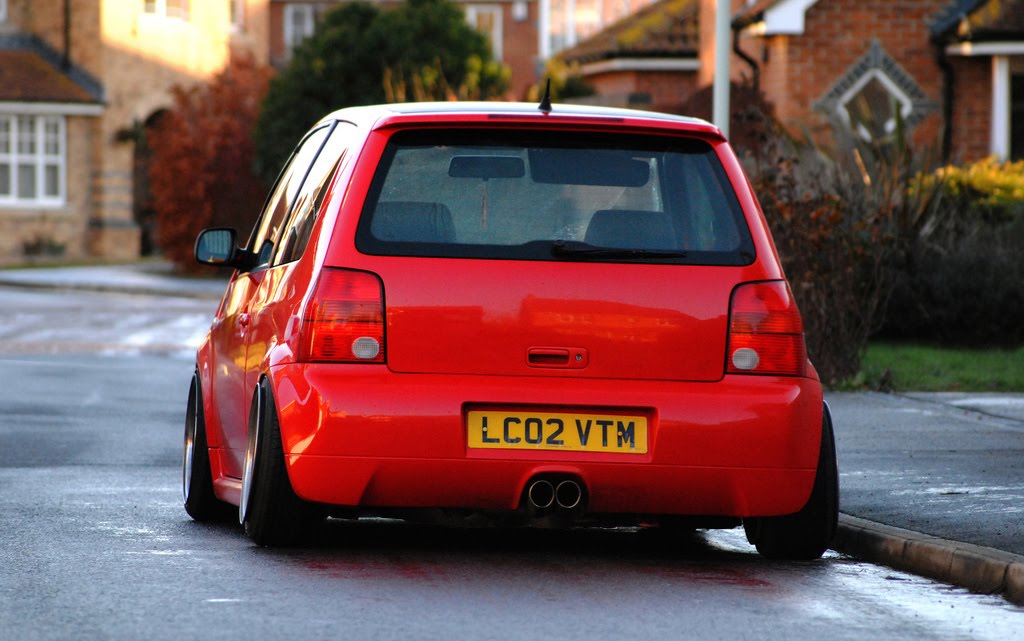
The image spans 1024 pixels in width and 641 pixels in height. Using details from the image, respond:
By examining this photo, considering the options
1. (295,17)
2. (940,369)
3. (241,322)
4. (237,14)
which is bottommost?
(940,369)

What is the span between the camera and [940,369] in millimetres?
15773

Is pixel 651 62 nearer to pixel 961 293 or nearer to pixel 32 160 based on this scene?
pixel 961 293

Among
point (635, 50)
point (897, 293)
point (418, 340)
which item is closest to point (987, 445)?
point (418, 340)

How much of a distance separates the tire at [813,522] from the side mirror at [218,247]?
2378mm

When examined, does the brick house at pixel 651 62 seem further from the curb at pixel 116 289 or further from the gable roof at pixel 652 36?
the curb at pixel 116 289

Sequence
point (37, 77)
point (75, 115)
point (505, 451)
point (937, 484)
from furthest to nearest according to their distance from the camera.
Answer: point (75, 115)
point (37, 77)
point (937, 484)
point (505, 451)

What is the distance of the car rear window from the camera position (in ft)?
21.9

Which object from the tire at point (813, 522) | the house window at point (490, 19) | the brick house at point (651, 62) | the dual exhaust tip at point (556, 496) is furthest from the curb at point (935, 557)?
the house window at point (490, 19)

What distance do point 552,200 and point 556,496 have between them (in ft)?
3.32

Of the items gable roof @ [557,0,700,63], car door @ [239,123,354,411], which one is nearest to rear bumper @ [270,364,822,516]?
car door @ [239,123,354,411]

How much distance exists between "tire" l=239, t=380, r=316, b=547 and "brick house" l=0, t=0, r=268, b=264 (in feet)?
145

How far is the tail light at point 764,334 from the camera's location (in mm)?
6684

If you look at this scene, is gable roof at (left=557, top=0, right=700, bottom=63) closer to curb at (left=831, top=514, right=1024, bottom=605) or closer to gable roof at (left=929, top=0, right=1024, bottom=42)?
gable roof at (left=929, top=0, right=1024, bottom=42)

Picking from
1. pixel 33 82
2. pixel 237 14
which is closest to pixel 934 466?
pixel 33 82
